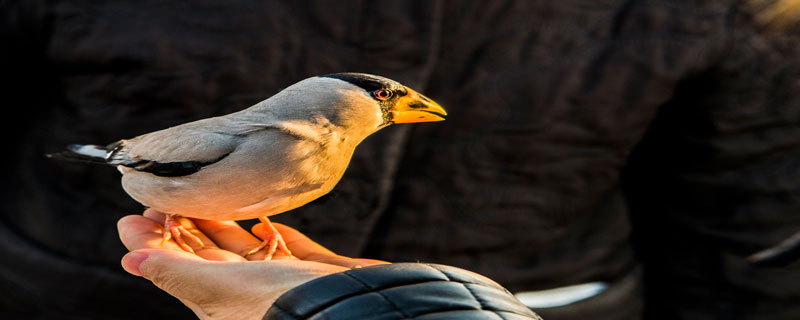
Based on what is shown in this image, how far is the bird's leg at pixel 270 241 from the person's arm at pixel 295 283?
15 millimetres

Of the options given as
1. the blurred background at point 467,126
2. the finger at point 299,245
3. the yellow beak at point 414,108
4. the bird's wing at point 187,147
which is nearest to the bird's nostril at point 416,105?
the yellow beak at point 414,108

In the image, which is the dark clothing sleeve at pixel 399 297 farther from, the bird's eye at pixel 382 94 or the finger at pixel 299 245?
the finger at pixel 299 245

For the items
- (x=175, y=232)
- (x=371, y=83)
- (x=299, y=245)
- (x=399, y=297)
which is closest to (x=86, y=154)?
(x=175, y=232)

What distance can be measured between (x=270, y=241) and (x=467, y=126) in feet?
1.43

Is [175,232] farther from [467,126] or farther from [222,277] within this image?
[467,126]

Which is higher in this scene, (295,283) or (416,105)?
(416,105)

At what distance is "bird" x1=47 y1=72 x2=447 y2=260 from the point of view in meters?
0.68

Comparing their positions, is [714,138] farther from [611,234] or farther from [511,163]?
[511,163]

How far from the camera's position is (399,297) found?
0.51m

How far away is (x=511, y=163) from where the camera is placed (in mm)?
1157

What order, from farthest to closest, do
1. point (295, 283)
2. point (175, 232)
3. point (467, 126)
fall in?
point (467, 126) → point (175, 232) → point (295, 283)

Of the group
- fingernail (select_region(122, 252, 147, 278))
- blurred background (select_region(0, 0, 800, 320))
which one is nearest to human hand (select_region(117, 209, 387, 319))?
fingernail (select_region(122, 252, 147, 278))

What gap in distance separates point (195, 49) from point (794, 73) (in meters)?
0.96

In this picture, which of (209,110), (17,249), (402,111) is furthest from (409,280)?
(17,249)
